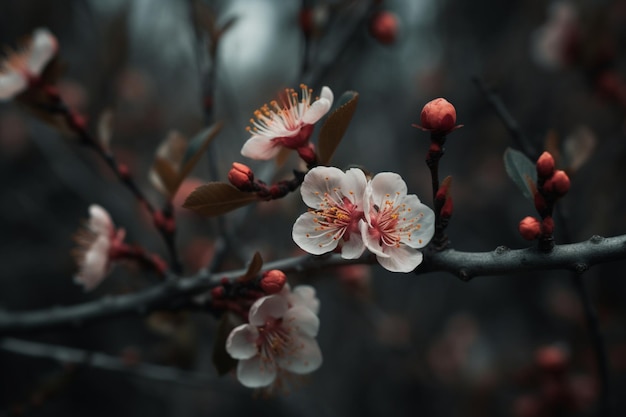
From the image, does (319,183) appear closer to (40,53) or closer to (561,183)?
(561,183)

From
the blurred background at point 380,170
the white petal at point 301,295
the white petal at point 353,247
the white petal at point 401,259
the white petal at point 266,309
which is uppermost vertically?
the white petal at point 353,247

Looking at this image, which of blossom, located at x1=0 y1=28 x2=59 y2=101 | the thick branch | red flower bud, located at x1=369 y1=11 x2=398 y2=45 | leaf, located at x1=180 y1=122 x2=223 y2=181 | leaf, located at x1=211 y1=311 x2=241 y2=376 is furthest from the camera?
red flower bud, located at x1=369 y1=11 x2=398 y2=45

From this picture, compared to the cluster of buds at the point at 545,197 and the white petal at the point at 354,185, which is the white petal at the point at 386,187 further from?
the cluster of buds at the point at 545,197

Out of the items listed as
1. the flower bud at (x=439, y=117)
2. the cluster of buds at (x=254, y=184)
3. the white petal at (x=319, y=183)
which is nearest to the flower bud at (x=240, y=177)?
the cluster of buds at (x=254, y=184)

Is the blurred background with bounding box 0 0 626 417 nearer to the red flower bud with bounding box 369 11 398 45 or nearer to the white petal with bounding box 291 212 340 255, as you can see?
the red flower bud with bounding box 369 11 398 45

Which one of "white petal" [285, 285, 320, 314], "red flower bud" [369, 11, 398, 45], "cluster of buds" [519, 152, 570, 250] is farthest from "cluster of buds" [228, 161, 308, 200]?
"red flower bud" [369, 11, 398, 45]

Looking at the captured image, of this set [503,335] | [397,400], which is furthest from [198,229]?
[503,335]
